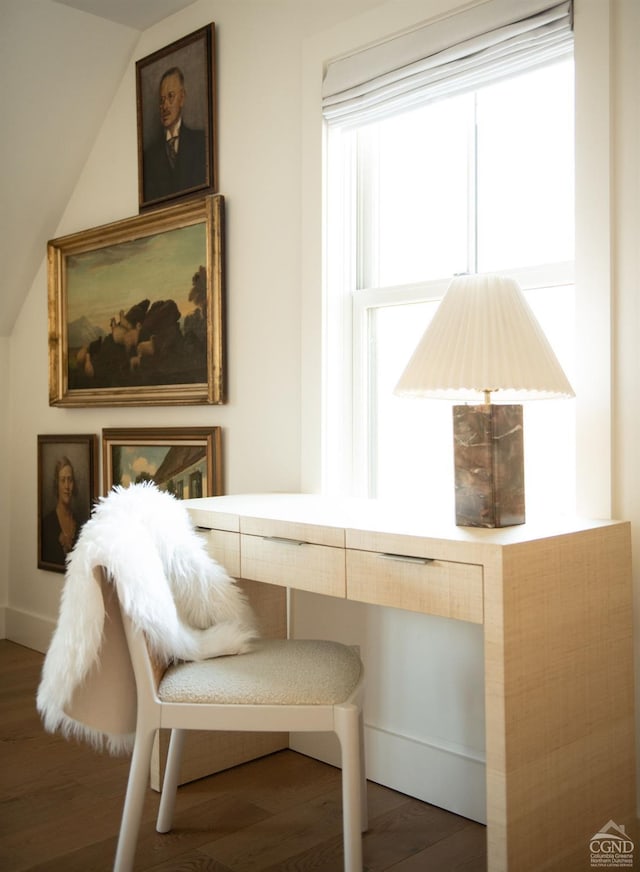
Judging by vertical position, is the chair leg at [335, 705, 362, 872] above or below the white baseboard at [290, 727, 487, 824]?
→ above

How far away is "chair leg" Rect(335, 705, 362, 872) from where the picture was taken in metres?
1.64

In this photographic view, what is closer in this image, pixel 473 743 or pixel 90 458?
pixel 473 743

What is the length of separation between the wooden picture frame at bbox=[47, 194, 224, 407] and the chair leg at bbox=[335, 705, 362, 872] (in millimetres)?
1427

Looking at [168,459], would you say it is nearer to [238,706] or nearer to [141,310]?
[141,310]

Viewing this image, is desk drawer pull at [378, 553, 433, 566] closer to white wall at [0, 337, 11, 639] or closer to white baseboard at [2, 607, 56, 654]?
white baseboard at [2, 607, 56, 654]

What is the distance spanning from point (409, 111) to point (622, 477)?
3.93 ft

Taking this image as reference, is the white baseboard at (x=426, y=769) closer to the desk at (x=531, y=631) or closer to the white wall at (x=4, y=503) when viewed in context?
the desk at (x=531, y=631)

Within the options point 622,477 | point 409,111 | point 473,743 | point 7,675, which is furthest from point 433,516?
point 7,675

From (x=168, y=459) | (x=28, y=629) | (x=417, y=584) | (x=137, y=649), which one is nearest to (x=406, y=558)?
(x=417, y=584)

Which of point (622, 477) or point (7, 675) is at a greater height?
point (622, 477)

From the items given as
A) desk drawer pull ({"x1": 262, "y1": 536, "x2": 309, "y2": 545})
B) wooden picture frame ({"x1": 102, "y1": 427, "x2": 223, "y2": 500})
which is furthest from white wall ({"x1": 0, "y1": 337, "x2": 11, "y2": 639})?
desk drawer pull ({"x1": 262, "y1": 536, "x2": 309, "y2": 545})

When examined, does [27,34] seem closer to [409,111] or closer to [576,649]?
[409,111]

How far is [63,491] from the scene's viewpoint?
12.1ft

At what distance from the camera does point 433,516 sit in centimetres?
202
